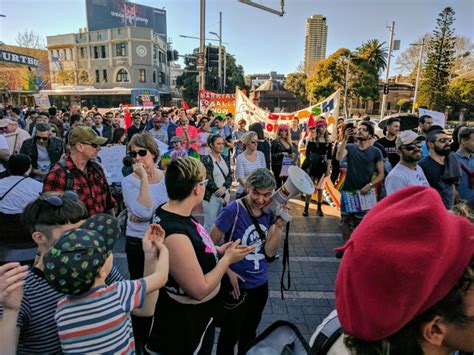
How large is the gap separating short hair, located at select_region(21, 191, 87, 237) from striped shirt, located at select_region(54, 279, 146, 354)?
0.60 metres

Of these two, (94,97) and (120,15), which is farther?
(120,15)

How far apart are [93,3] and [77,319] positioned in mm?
84309

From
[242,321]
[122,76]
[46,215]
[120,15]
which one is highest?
[120,15]

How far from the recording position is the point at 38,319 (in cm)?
146

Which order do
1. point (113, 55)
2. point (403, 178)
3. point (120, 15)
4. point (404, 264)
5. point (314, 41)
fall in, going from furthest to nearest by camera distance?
point (314, 41), point (120, 15), point (113, 55), point (403, 178), point (404, 264)

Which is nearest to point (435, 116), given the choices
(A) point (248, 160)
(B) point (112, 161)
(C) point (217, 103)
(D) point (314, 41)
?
(A) point (248, 160)

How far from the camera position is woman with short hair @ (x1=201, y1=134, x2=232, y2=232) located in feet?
15.3

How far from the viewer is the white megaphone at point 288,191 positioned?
229 centimetres

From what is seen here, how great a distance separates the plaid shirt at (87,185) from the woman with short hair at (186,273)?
5.18ft

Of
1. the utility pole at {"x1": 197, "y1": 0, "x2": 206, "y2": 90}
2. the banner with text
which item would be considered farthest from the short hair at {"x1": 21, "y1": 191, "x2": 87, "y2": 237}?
the utility pole at {"x1": 197, "y1": 0, "x2": 206, "y2": 90}

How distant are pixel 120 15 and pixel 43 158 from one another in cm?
8232

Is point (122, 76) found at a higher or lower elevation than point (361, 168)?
higher

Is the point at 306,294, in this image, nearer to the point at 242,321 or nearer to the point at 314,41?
the point at 242,321

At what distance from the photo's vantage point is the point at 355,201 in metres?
4.74
